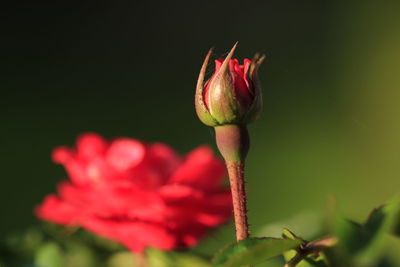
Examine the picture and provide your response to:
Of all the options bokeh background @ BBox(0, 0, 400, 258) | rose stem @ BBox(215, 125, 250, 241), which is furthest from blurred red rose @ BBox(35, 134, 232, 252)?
bokeh background @ BBox(0, 0, 400, 258)

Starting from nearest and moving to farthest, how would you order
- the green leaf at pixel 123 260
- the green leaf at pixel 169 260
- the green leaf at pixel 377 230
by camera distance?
the green leaf at pixel 377 230, the green leaf at pixel 169 260, the green leaf at pixel 123 260

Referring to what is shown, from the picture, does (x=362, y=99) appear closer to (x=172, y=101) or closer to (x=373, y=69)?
(x=373, y=69)

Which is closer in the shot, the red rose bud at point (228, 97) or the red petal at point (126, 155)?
the red rose bud at point (228, 97)

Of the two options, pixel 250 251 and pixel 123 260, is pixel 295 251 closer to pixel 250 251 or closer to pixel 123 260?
pixel 250 251

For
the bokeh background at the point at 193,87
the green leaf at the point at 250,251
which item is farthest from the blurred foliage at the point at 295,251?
the bokeh background at the point at 193,87

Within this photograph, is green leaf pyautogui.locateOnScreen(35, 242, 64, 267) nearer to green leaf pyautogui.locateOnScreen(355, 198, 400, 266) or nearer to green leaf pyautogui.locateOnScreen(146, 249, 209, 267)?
green leaf pyautogui.locateOnScreen(146, 249, 209, 267)

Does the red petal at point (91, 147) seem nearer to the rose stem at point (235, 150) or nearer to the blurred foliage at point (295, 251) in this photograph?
the blurred foliage at point (295, 251)
